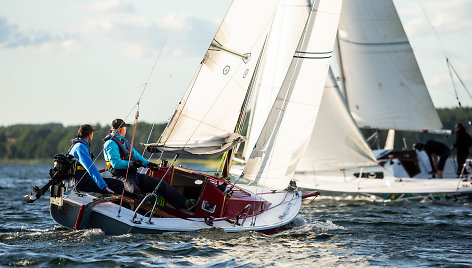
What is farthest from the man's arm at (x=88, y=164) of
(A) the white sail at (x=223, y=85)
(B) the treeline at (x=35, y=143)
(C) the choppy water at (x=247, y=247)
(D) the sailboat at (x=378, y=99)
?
(B) the treeline at (x=35, y=143)

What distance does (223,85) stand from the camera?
11188 mm

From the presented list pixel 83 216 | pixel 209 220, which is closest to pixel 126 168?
pixel 83 216

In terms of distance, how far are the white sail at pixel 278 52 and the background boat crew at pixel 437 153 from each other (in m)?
8.03

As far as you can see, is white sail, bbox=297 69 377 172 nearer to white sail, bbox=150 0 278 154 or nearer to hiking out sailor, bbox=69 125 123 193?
white sail, bbox=150 0 278 154

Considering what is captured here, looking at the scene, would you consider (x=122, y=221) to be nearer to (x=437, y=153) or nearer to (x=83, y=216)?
(x=83, y=216)

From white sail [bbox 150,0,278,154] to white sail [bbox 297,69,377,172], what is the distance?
6.86 meters

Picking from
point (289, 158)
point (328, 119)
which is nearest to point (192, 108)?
point (289, 158)

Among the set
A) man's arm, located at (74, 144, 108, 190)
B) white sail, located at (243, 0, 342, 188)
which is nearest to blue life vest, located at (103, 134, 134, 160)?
man's arm, located at (74, 144, 108, 190)

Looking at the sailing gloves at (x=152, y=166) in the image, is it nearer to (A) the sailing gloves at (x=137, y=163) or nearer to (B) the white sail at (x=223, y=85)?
(A) the sailing gloves at (x=137, y=163)

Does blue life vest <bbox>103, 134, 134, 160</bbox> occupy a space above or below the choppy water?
above

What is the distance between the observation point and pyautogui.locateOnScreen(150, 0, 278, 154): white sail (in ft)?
35.7

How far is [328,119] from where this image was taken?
17.9m

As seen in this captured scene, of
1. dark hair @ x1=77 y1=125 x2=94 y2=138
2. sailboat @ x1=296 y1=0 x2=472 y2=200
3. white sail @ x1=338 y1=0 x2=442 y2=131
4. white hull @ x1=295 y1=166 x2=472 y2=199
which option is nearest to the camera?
dark hair @ x1=77 y1=125 x2=94 y2=138

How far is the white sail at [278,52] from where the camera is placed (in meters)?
13.1
